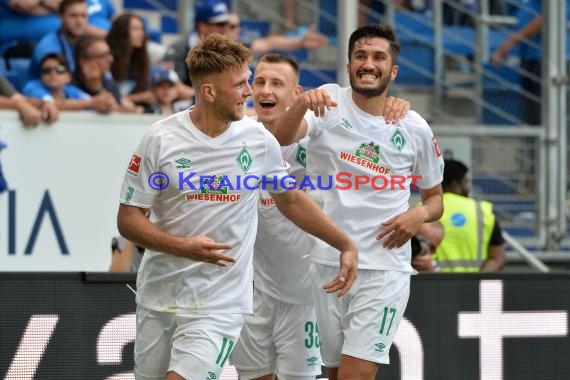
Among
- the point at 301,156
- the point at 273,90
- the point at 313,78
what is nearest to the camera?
the point at 301,156

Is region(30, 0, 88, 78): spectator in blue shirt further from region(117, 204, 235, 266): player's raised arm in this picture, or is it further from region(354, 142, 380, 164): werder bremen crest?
region(117, 204, 235, 266): player's raised arm

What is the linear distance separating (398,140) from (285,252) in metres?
1.03

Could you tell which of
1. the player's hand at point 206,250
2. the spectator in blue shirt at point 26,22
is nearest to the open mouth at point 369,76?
the player's hand at point 206,250

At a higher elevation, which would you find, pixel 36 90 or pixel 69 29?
pixel 69 29

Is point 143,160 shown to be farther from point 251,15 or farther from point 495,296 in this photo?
point 251,15

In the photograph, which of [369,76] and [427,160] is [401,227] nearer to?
[427,160]

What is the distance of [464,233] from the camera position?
9.70 metres

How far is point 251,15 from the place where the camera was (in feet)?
44.5

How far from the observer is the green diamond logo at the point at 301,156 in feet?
24.0

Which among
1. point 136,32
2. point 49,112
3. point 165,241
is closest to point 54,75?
point 49,112

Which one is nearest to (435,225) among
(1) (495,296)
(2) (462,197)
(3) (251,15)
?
(2) (462,197)

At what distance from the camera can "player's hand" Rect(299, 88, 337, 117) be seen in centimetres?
653

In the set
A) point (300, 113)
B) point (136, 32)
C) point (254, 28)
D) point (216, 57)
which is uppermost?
point (254, 28)

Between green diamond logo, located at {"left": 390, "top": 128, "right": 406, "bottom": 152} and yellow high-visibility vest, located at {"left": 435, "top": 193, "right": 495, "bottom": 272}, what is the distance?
2697 mm
